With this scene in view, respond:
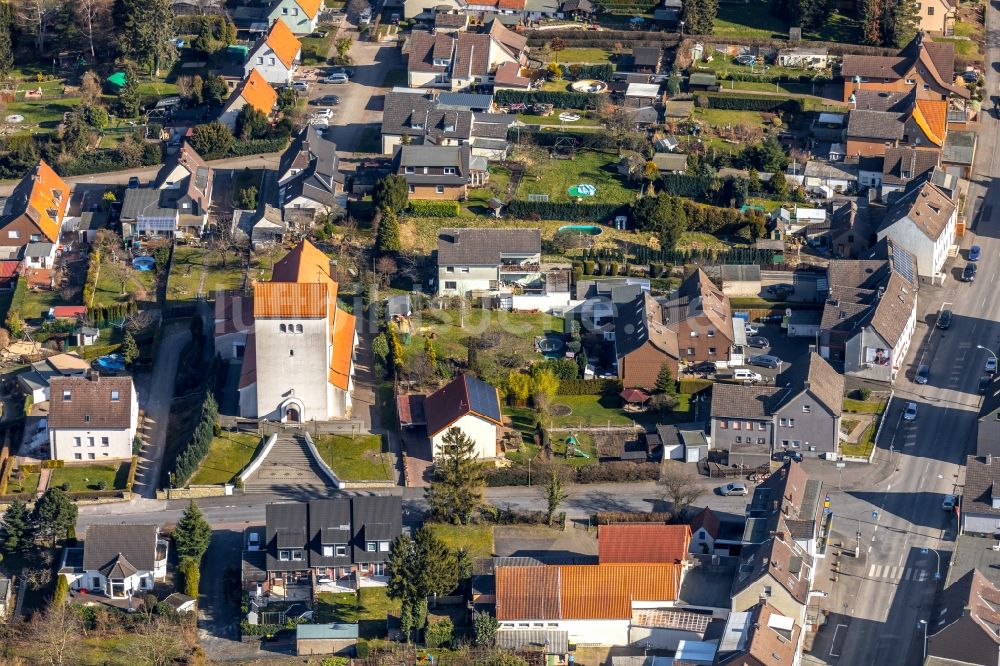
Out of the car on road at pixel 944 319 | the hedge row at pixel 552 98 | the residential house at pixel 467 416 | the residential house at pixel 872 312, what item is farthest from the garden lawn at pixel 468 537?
the hedge row at pixel 552 98

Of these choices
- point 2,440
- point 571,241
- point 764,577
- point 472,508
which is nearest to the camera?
point 764,577

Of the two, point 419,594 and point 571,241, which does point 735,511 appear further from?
point 571,241

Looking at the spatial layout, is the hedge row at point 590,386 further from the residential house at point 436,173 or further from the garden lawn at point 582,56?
the garden lawn at point 582,56

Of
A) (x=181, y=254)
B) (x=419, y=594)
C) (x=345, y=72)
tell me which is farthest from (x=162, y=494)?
(x=345, y=72)

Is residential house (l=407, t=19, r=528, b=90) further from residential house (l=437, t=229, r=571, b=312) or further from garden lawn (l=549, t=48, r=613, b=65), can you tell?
residential house (l=437, t=229, r=571, b=312)

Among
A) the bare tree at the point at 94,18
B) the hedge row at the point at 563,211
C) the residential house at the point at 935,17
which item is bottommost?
the hedge row at the point at 563,211

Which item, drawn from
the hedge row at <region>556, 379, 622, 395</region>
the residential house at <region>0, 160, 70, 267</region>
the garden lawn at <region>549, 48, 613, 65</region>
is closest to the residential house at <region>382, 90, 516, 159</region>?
the garden lawn at <region>549, 48, 613, 65</region>
